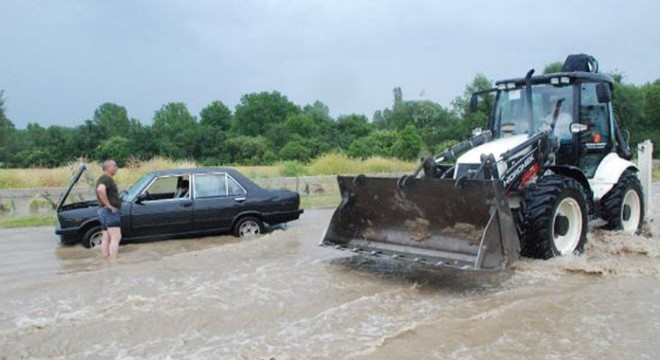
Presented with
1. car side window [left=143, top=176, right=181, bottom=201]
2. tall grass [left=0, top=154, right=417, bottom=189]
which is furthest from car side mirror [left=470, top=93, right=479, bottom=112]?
tall grass [left=0, top=154, right=417, bottom=189]

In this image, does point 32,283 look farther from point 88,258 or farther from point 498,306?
point 498,306

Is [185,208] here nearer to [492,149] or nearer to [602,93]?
[492,149]

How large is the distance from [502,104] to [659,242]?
139 inches

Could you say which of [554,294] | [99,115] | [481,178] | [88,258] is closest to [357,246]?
[481,178]

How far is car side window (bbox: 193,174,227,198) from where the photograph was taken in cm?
1199

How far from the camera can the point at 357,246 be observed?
9000 millimetres

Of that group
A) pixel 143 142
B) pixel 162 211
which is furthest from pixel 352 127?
pixel 162 211

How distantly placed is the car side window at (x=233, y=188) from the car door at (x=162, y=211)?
804 mm

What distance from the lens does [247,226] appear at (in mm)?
12305

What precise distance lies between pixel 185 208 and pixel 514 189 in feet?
19.9

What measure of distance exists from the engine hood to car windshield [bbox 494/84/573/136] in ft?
1.40

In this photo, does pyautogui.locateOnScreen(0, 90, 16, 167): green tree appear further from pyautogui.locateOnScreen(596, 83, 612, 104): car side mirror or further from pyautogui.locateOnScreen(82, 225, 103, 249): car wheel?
pyautogui.locateOnScreen(596, 83, 612, 104): car side mirror

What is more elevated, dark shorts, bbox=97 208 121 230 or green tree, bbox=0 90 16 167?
green tree, bbox=0 90 16 167

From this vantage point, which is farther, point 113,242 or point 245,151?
point 245,151
